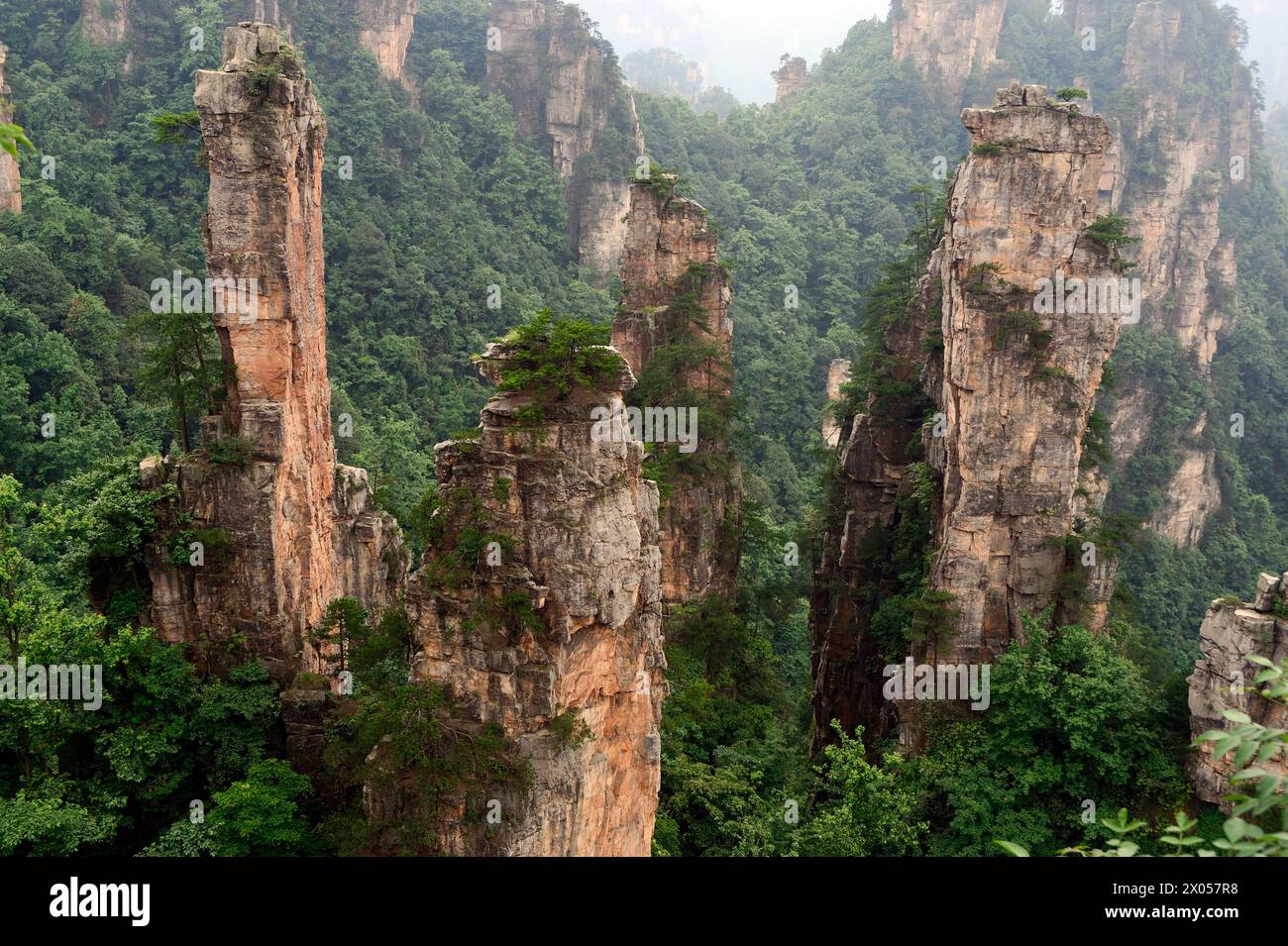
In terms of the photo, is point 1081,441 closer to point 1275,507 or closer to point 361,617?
point 361,617

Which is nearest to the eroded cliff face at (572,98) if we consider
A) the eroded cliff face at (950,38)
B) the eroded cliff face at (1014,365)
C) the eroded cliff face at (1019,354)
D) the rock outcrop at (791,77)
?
the eroded cliff face at (950,38)

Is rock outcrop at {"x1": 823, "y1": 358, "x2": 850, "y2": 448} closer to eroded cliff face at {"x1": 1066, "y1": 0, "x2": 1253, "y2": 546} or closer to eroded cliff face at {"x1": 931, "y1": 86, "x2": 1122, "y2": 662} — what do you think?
eroded cliff face at {"x1": 1066, "y1": 0, "x2": 1253, "y2": 546}

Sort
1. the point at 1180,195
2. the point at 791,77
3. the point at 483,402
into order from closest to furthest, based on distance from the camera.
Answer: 1. the point at 483,402
2. the point at 1180,195
3. the point at 791,77

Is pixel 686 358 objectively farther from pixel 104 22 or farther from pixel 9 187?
pixel 104 22

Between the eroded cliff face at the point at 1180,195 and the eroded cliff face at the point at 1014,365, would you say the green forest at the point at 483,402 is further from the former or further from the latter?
the eroded cliff face at the point at 1014,365

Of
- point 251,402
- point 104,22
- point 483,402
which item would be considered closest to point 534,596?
point 251,402

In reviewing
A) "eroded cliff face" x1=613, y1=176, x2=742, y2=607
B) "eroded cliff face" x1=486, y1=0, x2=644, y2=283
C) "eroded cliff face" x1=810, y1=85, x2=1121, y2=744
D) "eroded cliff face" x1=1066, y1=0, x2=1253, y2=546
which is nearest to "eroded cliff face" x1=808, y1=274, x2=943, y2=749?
"eroded cliff face" x1=613, y1=176, x2=742, y2=607
